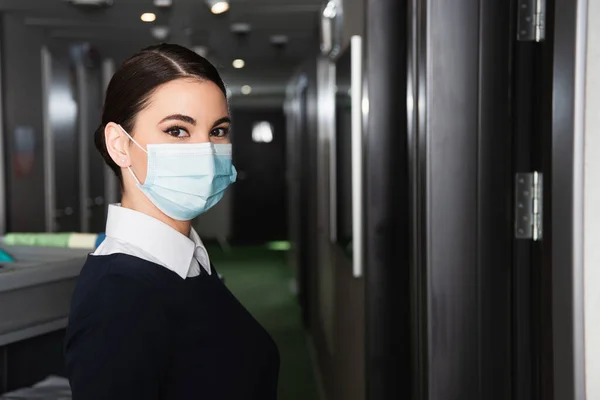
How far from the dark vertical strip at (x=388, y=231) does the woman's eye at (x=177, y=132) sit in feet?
2.56

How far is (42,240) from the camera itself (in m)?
2.77

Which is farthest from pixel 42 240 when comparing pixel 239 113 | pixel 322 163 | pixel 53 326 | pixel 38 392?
pixel 239 113

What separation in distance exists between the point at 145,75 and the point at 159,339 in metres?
0.48

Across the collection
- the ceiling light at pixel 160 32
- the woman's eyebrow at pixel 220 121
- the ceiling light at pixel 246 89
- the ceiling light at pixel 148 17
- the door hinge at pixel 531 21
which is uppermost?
the ceiling light at pixel 246 89

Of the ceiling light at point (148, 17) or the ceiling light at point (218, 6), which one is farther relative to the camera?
the ceiling light at point (148, 17)

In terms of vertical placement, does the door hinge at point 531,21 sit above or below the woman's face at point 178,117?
above

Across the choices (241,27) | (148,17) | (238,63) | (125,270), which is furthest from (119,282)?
(238,63)

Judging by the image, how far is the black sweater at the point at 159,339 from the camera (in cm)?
108

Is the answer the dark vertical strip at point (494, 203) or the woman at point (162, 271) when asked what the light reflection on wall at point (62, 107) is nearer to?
the woman at point (162, 271)

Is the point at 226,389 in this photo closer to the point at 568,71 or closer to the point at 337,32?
the point at 568,71

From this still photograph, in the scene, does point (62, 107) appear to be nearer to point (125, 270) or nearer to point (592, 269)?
point (125, 270)

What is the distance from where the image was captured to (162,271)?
1.25 meters

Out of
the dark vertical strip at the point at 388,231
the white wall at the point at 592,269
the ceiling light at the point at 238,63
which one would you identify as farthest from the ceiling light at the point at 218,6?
the white wall at the point at 592,269

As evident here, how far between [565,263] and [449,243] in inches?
14.3
